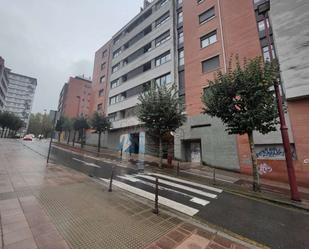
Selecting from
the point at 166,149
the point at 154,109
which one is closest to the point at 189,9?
the point at 154,109

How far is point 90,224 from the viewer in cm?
403

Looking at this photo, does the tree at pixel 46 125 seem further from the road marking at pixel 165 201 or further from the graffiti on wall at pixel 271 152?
the graffiti on wall at pixel 271 152

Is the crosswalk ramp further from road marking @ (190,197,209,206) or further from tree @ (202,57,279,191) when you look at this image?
tree @ (202,57,279,191)

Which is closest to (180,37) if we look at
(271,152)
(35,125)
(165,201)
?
(271,152)

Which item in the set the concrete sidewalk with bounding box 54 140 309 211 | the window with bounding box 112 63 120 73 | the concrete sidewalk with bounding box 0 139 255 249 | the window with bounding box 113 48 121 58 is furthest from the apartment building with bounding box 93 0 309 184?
the concrete sidewalk with bounding box 0 139 255 249

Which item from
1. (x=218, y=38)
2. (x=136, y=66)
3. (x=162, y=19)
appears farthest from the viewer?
(x=136, y=66)

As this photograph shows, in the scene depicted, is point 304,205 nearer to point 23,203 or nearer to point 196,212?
point 196,212

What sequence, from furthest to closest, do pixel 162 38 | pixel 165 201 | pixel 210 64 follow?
1. pixel 162 38
2. pixel 210 64
3. pixel 165 201

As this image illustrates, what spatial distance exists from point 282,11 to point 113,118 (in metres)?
26.0

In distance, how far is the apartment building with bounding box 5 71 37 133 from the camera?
9600cm

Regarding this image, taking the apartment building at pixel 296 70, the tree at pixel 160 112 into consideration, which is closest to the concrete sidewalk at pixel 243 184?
the apartment building at pixel 296 70

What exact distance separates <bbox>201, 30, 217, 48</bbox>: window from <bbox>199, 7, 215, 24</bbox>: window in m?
2.07

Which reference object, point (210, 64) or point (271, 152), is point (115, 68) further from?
point (271, 152)

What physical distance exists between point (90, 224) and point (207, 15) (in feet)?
74.5
